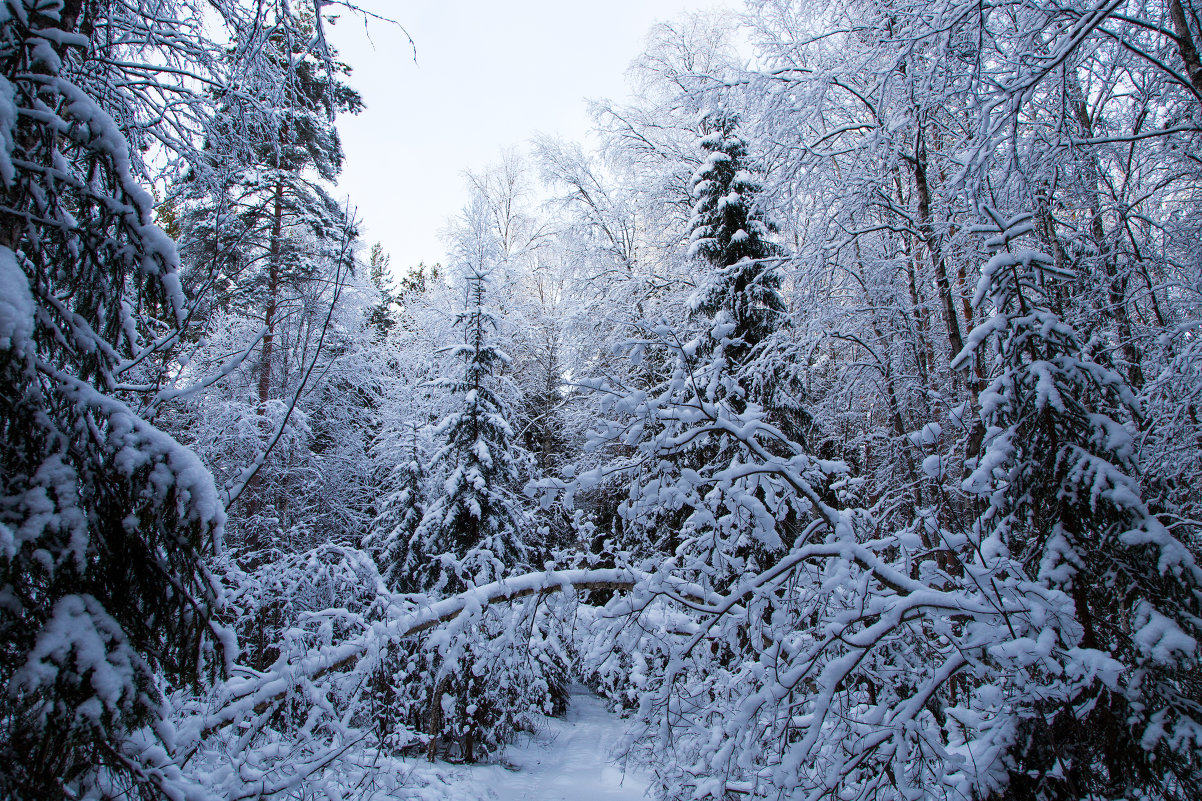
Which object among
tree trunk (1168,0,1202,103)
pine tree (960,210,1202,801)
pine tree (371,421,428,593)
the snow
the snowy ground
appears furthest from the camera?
pine tree (371,421,428,593)

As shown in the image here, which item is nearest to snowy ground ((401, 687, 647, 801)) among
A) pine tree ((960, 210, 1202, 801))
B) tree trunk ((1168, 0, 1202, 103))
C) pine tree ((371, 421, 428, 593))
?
pine tree ((371, 421, 428, 593))

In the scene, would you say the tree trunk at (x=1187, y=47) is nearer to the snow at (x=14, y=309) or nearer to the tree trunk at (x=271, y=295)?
the snow at (x=14, y=309)

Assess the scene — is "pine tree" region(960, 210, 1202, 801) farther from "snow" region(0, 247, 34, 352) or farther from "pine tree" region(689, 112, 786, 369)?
"pine tree" region(689, 112, 786, 369)

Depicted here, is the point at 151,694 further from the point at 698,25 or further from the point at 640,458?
the point at 698,25

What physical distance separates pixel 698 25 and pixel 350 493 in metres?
13.6

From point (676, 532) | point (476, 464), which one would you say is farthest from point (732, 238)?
point (676, 532)

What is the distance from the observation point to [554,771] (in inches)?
380

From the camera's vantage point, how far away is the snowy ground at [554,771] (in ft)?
26.1

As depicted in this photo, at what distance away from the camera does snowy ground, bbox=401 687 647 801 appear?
7953 mm

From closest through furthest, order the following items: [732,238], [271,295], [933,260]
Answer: [933,260]
[732,238]
[271,295]

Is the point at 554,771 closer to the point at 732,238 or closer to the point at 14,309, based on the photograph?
the point at 732,238

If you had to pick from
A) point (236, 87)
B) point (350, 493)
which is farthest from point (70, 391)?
point (350, 493)

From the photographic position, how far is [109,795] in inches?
63.1

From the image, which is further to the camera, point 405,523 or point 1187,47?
point 405,523
